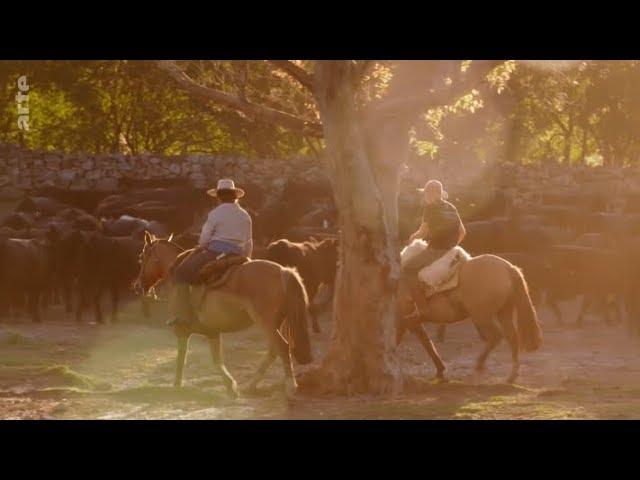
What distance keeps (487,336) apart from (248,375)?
3470mm

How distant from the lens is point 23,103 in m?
53.4

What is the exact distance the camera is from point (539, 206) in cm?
3681

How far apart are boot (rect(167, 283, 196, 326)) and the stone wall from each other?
23.3 metres

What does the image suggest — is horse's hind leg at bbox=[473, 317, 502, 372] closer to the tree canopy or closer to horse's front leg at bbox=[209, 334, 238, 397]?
horse's front leg at bbox=[209, 334, 238, 397]

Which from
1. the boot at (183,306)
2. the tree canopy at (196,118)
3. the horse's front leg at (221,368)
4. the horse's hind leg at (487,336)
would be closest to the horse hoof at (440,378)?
the horse's hind leg at (487,336)

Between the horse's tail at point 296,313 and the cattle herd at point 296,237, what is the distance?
17.2 feet

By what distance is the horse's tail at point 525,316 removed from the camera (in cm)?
1636

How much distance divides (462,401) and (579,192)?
26.0 meters

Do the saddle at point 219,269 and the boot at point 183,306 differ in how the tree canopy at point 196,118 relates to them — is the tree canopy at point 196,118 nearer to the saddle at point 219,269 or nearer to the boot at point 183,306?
the boot at point 183,306

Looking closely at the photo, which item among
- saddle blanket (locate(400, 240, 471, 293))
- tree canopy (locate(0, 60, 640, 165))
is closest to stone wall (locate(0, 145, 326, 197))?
tree canopy (locate(0, 60, 640, 165))

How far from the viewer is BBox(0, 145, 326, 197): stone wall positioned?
129ft

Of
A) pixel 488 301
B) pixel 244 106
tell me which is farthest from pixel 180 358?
pixel 488 301
